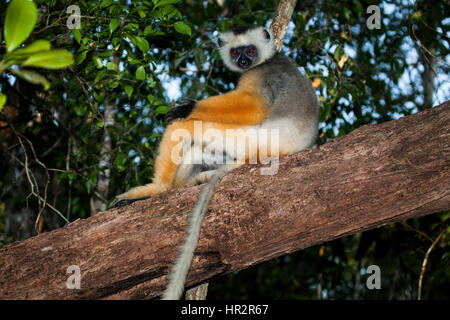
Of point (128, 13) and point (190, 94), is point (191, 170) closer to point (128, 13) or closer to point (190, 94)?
point (128, 13)

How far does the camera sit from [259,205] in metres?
3.47

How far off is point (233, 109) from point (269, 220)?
1596 millimetres

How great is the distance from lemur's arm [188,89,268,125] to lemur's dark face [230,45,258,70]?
1.28 m

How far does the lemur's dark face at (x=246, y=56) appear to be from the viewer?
5656 mm

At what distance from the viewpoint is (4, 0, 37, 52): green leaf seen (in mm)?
1651

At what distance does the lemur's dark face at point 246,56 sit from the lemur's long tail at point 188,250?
2741 mm

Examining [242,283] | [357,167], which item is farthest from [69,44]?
[242,283]

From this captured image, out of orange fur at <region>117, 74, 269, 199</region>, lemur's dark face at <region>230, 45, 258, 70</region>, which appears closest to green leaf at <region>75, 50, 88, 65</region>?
orange fur at <region>117, 74, 269, 199</region>

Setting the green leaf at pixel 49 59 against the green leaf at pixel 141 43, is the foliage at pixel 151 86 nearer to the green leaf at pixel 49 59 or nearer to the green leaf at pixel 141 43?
the green leaf at pixel 141 43

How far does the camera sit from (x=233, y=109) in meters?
4.44

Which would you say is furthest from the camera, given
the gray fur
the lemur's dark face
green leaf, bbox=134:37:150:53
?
the lemur's dark face

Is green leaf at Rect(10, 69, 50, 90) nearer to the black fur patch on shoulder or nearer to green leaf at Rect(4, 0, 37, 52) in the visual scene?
green leaf at Rect(4, 0, 37, 52)

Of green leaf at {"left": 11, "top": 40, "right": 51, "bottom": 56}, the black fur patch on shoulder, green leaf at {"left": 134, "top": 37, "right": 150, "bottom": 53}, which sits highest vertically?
the black fur patch on shoulder
